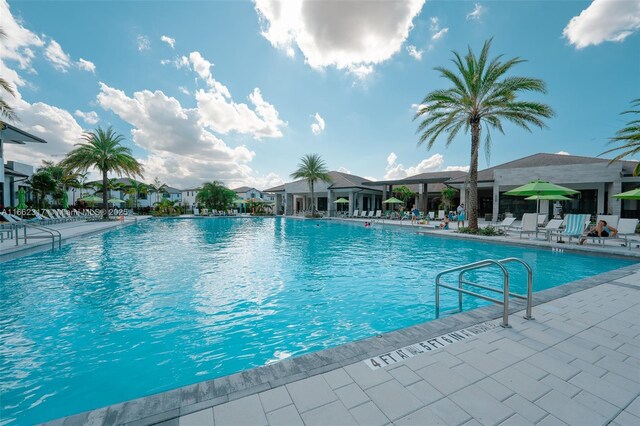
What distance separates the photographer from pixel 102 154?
25438 millimetres

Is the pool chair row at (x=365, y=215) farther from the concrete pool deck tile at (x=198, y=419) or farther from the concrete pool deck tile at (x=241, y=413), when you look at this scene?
the concrete pool deck tile at (x=198, y=419)

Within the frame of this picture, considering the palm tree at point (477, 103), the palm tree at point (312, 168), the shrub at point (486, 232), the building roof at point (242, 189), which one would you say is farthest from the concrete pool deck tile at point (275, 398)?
the building roof at point (242, 189)

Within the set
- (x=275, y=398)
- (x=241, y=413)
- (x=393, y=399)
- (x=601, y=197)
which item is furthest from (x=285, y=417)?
(x=601, y=197)

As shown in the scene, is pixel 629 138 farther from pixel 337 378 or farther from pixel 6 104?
pixel 6 104

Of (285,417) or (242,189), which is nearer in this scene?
(285,417)

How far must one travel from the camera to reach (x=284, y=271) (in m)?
8.64

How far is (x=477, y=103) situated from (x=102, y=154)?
31128mm

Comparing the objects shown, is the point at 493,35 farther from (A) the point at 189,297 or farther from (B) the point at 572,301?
(A) the point at 189,297

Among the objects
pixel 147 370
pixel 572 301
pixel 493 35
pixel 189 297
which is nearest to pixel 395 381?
pixel 147 370

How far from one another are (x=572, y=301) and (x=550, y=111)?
13064 millimetres

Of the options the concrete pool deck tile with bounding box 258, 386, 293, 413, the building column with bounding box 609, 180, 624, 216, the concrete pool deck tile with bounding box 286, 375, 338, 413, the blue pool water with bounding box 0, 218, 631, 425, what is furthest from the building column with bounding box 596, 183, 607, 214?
the concrete pool deck tile with bounding box 258, 386, 293, 413

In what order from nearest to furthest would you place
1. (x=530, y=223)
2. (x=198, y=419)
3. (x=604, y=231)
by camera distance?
(x=198, y=419) < (x=604, y=231) < (x=530, y=223)

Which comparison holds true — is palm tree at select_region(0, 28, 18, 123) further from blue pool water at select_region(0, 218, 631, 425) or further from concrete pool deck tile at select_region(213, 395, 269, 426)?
concrete pool deck tile at select_region(213, 395, 269, 426)

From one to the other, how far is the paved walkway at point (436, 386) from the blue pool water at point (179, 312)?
48.4 inches
